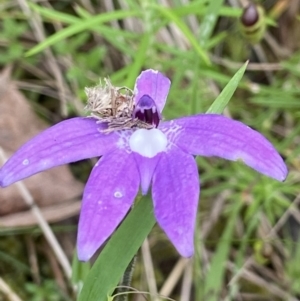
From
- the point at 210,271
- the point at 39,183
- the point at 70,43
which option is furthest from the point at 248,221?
the point at 70,43

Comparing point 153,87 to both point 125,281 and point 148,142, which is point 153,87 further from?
point 125,281

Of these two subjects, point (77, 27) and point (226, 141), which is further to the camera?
point (77, 27)

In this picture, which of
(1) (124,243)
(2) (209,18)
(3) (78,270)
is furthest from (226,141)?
(2) (209,18)

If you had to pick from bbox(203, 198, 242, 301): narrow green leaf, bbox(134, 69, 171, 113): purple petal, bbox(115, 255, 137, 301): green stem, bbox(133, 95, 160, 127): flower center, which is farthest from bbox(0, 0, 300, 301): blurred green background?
bbox(115, 255, 137, 301): green stem

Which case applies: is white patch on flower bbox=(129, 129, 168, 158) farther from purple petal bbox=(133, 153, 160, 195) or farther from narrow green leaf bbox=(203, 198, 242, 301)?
narrow green leaf bbox=(203, 198, 242, 301)

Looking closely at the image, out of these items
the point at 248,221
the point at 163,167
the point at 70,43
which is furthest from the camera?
the point at 70,43

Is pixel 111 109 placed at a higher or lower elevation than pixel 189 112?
higher

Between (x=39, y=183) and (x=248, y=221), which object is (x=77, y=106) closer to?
(x=39, y=183)
